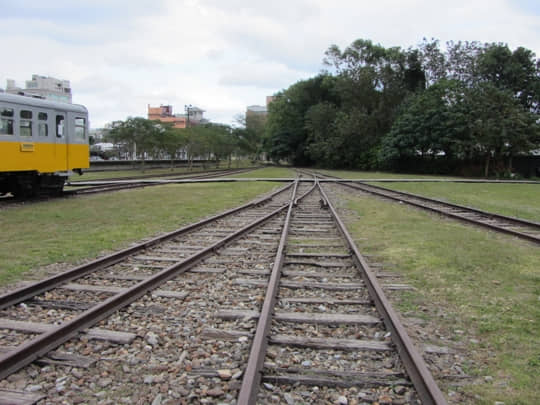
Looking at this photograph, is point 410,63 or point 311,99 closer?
point 410,63

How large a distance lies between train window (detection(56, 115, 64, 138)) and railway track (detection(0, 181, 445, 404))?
9.86 meters

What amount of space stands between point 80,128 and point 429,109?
110ft

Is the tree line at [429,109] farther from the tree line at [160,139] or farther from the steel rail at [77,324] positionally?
the steel rail at [77,324]

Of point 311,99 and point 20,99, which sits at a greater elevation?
point 311,99

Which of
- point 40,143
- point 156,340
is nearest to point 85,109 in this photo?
point 40,143

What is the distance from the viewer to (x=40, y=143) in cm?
1384

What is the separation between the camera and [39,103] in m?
13.8

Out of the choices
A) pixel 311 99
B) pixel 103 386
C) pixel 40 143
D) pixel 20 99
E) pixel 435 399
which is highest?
pixel 311 99

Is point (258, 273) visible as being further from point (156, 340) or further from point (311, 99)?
point (311, 99)

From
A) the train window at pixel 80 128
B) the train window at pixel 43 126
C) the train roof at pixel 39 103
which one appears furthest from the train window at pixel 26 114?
the train window at pixel 80 128

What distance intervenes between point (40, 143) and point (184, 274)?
10.6m

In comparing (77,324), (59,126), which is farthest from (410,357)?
(59,126)

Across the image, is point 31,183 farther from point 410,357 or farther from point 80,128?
point 410,357

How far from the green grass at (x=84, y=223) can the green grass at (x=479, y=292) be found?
4.74 metres
